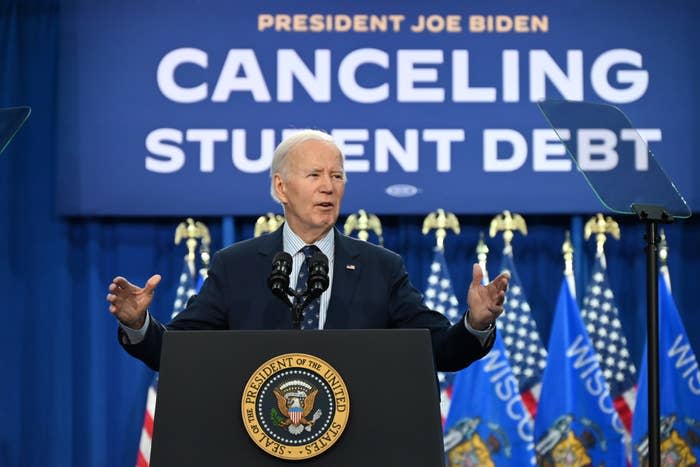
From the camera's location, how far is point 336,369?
2078 millimetres

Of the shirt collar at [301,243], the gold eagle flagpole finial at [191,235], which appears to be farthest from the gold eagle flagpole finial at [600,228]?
the shirt collar at [301,243]

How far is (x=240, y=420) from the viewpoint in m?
2.06

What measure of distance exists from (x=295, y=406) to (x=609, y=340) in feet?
13.4

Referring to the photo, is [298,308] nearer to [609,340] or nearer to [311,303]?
[311,303]

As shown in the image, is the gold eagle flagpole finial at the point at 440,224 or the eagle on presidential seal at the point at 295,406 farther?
the gold eagle flagpole finial at the point at 440,224

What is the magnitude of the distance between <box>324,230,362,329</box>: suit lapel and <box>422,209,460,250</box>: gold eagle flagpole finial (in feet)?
9.78

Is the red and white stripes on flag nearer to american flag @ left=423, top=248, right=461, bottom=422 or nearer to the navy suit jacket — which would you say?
american flag @ left=423, top=248, right=461, bottom=422

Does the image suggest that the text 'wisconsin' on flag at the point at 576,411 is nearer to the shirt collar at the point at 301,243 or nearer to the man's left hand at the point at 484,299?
the shirt collar at the point at 301,243

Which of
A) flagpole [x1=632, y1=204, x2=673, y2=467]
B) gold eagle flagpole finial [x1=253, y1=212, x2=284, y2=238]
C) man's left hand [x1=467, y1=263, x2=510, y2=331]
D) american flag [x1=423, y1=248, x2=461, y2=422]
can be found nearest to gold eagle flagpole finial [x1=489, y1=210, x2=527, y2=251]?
american flag [x1=423, y1=248, x2=461, y2=422]

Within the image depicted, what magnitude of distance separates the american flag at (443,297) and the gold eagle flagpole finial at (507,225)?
1.07 feet

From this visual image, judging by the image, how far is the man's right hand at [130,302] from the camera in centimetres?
252

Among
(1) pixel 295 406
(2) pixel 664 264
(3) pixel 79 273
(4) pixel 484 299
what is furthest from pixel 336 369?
(3) pixel 79 273

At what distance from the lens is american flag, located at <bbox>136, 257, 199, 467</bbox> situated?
18.7 ft

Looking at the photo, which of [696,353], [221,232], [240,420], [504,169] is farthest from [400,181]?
[240,420]
